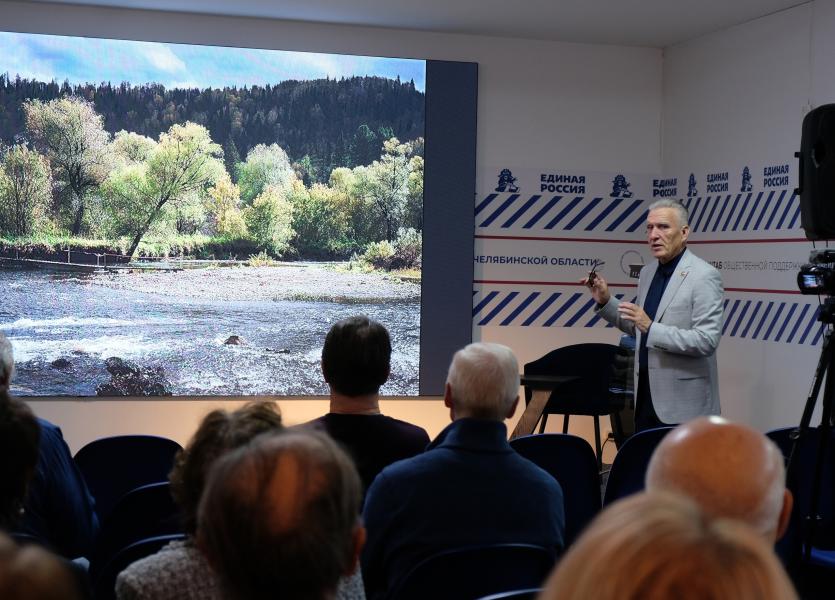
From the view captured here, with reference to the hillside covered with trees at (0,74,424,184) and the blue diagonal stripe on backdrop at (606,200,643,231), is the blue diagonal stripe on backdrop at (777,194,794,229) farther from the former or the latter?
the hillside covered with trees at (0,74,424,184)

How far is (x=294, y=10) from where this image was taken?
6691 millimetres

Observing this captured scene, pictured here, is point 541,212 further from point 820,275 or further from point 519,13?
point 820,275

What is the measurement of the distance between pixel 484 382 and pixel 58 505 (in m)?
1.28

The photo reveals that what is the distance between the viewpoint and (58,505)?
277 cm

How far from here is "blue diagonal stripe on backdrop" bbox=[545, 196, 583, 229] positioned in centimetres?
754

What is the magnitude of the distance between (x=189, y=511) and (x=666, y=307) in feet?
11.3

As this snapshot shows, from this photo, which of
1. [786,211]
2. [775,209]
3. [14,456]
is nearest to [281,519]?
[14,456]

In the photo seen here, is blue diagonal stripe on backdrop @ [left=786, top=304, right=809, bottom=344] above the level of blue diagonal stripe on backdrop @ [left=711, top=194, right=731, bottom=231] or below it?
below

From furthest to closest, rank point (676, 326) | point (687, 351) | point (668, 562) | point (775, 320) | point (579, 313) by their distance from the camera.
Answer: point (579, 313) < point (775, 320) < point (676, 326) < point (687, 351) < point (668, 562)

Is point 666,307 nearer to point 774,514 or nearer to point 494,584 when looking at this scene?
point 494,584

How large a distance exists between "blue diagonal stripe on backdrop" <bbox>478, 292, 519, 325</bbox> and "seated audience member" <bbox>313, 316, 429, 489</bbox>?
4222 mm

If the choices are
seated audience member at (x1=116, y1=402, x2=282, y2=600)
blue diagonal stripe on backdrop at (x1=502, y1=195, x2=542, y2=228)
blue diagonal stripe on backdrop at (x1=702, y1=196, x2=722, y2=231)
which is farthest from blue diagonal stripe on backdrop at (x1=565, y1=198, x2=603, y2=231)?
seated audience member at (x1=116, y1=402, x2=282, y2=600)

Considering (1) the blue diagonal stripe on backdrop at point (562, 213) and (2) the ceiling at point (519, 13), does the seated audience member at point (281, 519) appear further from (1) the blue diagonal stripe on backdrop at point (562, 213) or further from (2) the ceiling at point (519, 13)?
(1) the blue diagonal stripe on backdrop at point (562, 213)

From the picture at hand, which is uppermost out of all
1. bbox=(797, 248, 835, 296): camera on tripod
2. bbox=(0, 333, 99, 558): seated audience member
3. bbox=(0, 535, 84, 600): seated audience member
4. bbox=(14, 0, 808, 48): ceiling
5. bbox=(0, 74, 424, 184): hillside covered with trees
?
bbox=(14, 0, 808, 48): ceiling
